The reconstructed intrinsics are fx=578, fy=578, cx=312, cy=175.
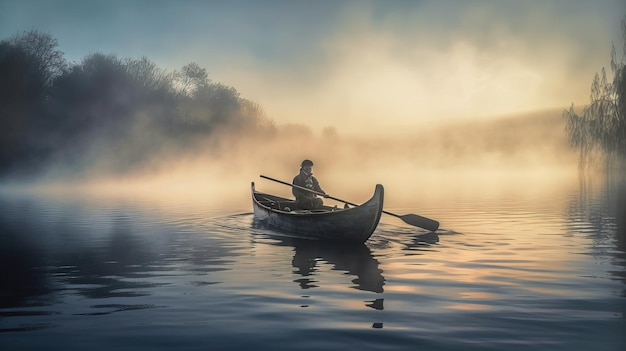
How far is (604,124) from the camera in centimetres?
4094

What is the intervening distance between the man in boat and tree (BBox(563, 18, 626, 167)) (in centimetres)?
2661

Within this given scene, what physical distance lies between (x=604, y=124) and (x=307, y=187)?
104ft

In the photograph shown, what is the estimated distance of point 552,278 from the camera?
31.7ft

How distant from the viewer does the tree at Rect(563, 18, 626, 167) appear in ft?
119

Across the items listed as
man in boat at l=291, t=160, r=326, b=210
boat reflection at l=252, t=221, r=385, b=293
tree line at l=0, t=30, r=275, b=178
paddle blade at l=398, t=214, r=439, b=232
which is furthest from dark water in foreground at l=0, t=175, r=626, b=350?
tree line at l=0, t=30, r=275, b=178

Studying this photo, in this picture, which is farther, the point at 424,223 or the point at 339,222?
the point at 424,223

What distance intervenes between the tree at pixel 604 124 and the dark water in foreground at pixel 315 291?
23.2 meters

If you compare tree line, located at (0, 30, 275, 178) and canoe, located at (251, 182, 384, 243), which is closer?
canoe, located at (251, 182, 384, 243)

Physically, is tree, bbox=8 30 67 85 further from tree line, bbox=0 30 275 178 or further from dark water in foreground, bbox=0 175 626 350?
dark water in foreground, bbox=0 175 626 350

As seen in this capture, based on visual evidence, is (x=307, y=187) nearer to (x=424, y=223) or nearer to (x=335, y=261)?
(x=424, y=223)

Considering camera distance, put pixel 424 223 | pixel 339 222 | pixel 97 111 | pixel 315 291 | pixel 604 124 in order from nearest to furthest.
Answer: pixel 315 291
pixel 339 222
pixel 424 223
pixel 604 124
pixel 97 111

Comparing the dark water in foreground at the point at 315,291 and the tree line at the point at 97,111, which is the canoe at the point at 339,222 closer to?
the dark water in foreground at the point at 315,291

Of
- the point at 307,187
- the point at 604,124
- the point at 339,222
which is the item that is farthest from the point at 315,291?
the point at 604,124

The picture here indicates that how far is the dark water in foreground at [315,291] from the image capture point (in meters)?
6.30
